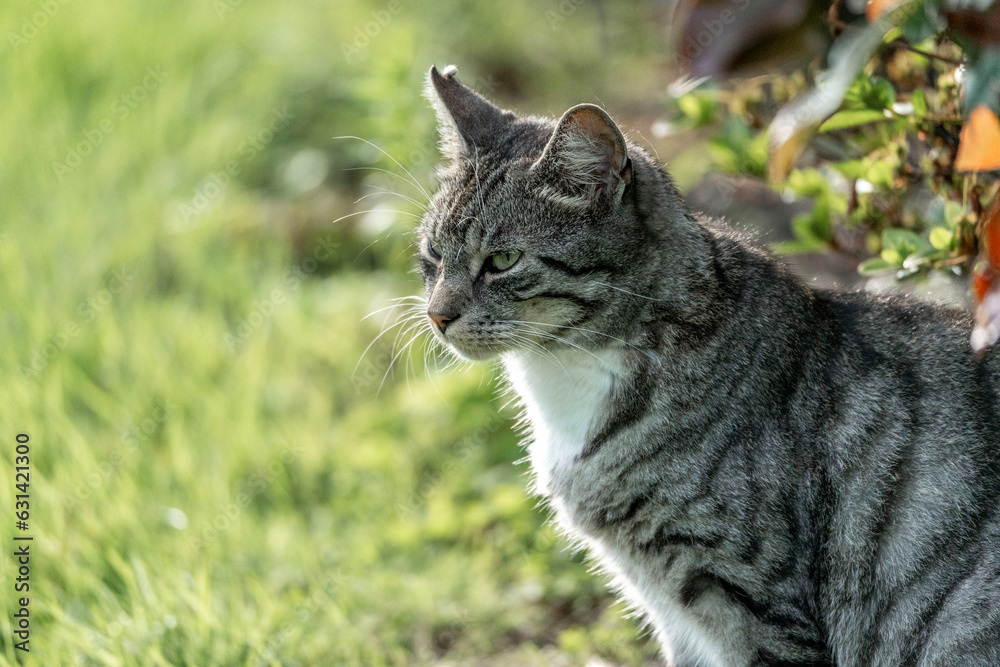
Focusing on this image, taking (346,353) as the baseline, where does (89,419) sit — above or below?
above

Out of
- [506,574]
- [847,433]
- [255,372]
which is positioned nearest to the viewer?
[847,433]

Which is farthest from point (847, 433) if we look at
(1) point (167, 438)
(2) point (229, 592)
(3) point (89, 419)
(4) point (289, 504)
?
(3) point (89, 419)

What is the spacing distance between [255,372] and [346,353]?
1.50 ft

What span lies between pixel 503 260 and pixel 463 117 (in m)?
0.42

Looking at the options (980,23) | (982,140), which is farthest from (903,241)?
(980,23)

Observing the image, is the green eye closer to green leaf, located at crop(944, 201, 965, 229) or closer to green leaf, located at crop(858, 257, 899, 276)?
green leaf, located at crop(858, 257, 899, 276)

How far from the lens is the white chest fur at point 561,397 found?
2.22m

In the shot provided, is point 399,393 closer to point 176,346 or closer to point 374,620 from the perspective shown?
point 176,346

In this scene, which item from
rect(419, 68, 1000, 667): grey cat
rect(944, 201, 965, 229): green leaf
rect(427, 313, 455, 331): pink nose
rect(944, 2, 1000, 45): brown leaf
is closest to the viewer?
rect(944, 2, 1000, 45): brown leaf

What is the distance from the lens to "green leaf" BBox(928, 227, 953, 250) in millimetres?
2135

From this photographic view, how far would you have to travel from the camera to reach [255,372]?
396cm

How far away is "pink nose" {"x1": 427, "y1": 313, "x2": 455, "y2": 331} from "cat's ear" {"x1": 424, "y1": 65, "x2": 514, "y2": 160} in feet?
1.39

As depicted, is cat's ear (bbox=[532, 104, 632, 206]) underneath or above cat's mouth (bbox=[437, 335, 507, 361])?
above

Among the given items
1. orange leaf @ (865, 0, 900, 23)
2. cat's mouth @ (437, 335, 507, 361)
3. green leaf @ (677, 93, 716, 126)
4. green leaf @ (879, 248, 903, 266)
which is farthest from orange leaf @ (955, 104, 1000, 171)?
green leaf @ (677, 93, 716, 126)
